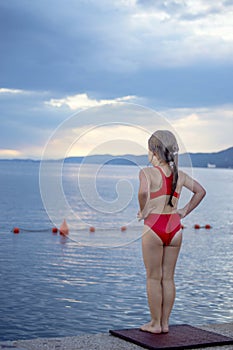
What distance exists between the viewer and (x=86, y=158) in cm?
728

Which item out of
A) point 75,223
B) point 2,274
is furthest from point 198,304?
point 75,223

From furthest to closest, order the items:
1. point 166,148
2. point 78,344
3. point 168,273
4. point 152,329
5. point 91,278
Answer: point 91,278 → point 152,329 → point 168,273 → point 166,148 → point 78,344

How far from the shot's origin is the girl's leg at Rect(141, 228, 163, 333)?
6938mm

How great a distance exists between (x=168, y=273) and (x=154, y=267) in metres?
0.20

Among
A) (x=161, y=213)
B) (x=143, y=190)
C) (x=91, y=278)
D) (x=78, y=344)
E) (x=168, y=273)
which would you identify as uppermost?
(x=143, y=190)

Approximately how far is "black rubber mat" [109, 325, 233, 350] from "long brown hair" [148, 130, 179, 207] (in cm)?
139

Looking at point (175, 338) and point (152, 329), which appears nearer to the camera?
point (175, 338)

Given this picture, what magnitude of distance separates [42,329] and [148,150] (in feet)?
17.3

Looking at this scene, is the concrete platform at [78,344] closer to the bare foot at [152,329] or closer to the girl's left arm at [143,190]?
the bare foot at [152,329]

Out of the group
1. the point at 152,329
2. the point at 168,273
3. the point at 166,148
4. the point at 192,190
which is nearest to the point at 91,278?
the point at 152,329

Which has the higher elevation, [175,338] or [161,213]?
[161,213]

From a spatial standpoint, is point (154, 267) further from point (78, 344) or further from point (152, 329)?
point (78, 344)

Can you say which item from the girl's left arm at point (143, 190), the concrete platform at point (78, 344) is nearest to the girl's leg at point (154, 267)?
the girl's left arm at point (143, 190)

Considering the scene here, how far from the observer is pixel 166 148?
693 centimetres
